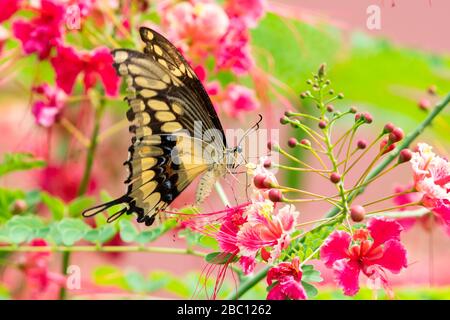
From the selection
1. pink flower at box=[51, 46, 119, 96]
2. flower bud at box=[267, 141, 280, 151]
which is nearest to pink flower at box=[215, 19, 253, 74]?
pink flower at box=[51, 46, 119, 96]

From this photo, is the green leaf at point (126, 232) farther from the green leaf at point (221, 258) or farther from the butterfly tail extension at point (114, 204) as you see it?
the green leaf at point (221, 258)

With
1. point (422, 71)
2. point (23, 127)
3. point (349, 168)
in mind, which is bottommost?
point (349, 168)

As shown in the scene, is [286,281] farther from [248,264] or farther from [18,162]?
[18,162]

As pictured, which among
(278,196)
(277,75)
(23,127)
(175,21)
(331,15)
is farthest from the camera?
(23,127)

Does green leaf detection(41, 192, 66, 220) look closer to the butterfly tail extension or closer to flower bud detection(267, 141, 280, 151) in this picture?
the butterfly tail extension
